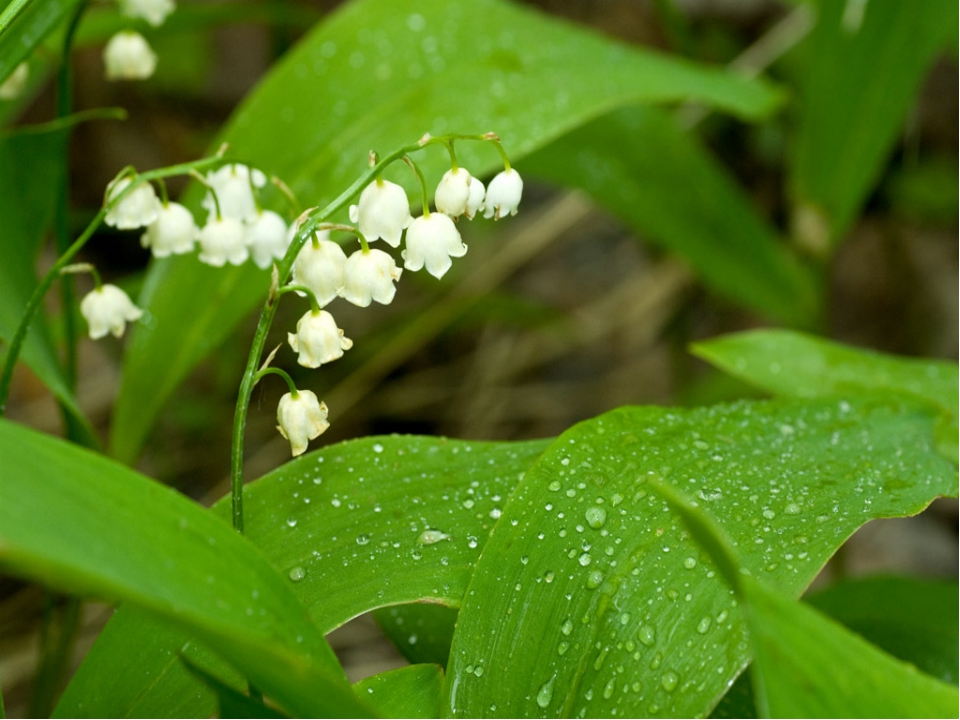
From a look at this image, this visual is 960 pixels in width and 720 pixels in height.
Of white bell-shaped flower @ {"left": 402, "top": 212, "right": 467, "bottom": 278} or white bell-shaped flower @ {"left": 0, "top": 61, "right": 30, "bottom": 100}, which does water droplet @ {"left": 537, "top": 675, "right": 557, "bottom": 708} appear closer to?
white bell-shaped flower @ {"left": 402, "top": 212, "right": 467, "bottom": 278}

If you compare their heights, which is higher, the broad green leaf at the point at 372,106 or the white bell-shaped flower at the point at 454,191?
the white bell-shaped flower at the point at 454,191

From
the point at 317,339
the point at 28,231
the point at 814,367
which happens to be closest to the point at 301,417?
the point at 317,339

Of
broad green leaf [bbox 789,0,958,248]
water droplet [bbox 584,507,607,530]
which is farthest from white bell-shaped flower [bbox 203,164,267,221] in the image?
broad green leaf [bbox 789,0,958,248]

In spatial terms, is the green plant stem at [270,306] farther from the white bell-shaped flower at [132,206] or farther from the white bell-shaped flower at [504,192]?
the white bell-shaped flower at [132,206]

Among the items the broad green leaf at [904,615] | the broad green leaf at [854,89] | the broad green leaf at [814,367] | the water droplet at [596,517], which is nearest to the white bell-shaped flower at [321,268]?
the water droplet at [596,517]

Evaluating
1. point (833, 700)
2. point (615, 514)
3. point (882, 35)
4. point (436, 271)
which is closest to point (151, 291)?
point (436, 271)

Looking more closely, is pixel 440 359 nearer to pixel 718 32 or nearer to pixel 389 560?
pixel 718 32

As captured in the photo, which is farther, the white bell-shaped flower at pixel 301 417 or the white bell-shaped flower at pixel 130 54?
the white bell-shaped flower at pixel 130 54
